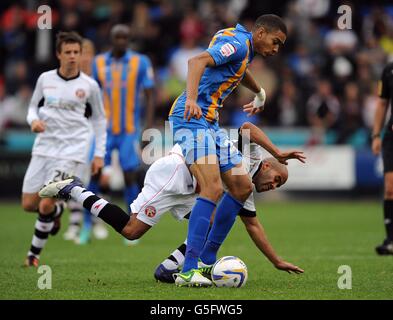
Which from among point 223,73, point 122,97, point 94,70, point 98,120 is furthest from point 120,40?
point 223,73

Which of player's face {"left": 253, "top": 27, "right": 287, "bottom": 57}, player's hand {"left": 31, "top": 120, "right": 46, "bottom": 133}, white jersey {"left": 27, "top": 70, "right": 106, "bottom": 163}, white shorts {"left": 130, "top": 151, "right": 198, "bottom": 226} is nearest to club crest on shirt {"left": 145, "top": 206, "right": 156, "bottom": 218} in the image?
white shorts {"left": 130, "top": 151, "right": 198, "bottom": 226}

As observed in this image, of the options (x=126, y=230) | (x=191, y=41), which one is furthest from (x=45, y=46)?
(x=126, y=230)

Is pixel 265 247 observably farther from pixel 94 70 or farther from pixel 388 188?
pixel 94 70

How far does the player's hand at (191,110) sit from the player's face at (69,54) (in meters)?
2.62

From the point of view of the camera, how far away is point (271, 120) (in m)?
19.4

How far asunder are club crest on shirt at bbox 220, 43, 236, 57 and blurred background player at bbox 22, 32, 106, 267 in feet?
A: 8.11

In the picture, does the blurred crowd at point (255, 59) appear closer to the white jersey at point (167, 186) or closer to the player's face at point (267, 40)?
the white jersey at point (167, 186)

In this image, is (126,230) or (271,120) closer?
(126,230)

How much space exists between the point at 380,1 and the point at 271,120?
5.56 metres

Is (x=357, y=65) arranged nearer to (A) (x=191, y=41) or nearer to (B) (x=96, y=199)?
(A) (x=191, y=41)

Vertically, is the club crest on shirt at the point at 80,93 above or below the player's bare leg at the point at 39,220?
above

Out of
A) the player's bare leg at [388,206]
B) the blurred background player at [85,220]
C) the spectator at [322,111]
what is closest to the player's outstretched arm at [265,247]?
the player's bare leg at [388,206]

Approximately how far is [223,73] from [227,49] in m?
0.31

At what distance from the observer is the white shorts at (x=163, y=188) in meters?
7.43
